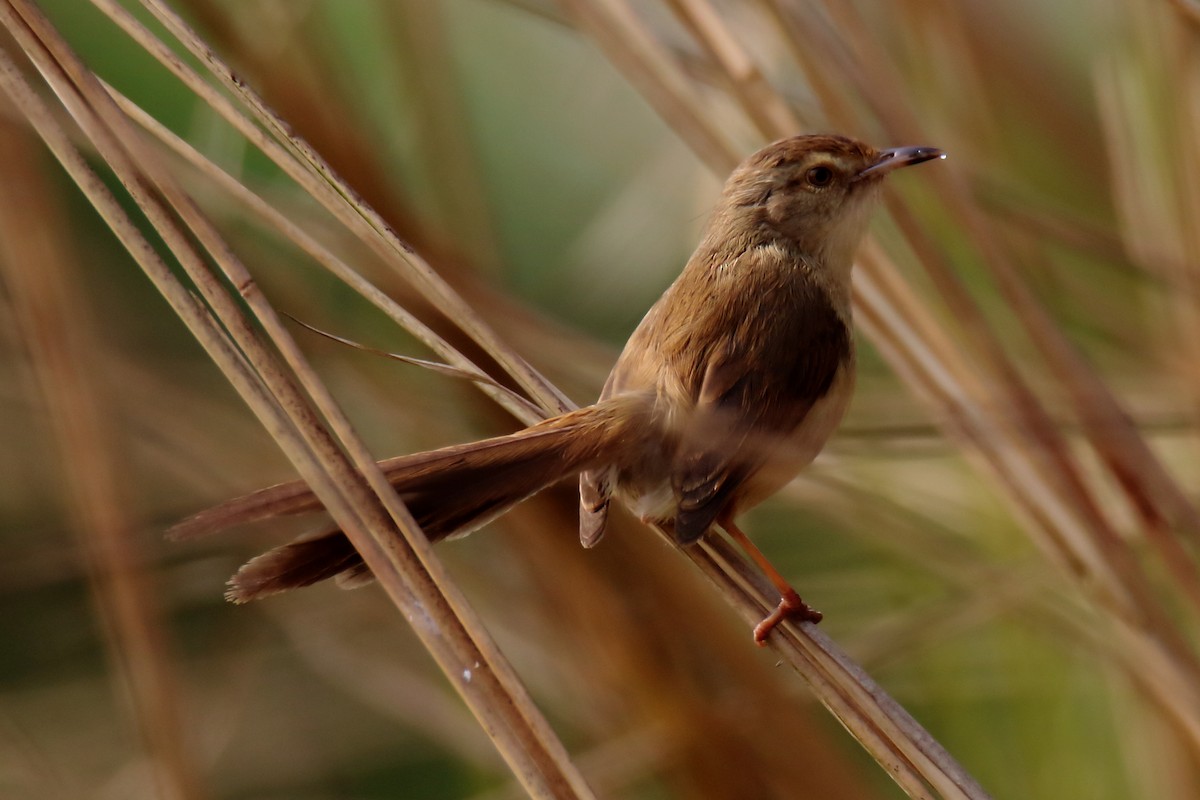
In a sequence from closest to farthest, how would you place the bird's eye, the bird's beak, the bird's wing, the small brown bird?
the small brown bird < the bird's wing < the bird's beak < the bird's eye

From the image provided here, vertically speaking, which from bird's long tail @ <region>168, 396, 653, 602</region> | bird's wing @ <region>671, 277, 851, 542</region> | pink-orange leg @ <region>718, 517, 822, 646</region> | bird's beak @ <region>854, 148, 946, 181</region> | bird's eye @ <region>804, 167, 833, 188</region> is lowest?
pink-orange leg @ <region>718, 517, 822, 646</region>

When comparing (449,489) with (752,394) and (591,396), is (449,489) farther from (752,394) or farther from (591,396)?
(591,396)

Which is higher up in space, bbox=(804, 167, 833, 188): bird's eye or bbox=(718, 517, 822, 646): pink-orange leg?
bbox=(804, 167, 833, 188): bird's eye

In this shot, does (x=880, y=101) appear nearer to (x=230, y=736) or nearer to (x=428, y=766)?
(x=230, y=736)

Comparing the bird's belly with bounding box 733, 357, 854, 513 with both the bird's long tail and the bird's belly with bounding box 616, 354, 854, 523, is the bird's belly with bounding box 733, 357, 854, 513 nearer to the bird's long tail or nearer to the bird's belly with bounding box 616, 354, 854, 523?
the bird's belly with bounding box 616, 354, 854, 523

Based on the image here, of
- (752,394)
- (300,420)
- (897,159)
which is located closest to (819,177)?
(897,159)

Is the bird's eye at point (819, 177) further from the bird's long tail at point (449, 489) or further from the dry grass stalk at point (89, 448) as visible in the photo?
the dry grass stalk at point (89, 448)

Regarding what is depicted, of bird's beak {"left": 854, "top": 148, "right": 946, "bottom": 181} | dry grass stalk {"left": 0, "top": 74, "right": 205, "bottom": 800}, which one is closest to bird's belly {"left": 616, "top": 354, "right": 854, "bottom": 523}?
bird's beak {"left": 854, "top": 148, "right": 946, "bottom": 181}

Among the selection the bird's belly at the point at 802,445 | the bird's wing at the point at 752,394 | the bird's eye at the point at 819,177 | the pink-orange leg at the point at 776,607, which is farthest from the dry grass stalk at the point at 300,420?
the bird's eye at the point at 819,177
